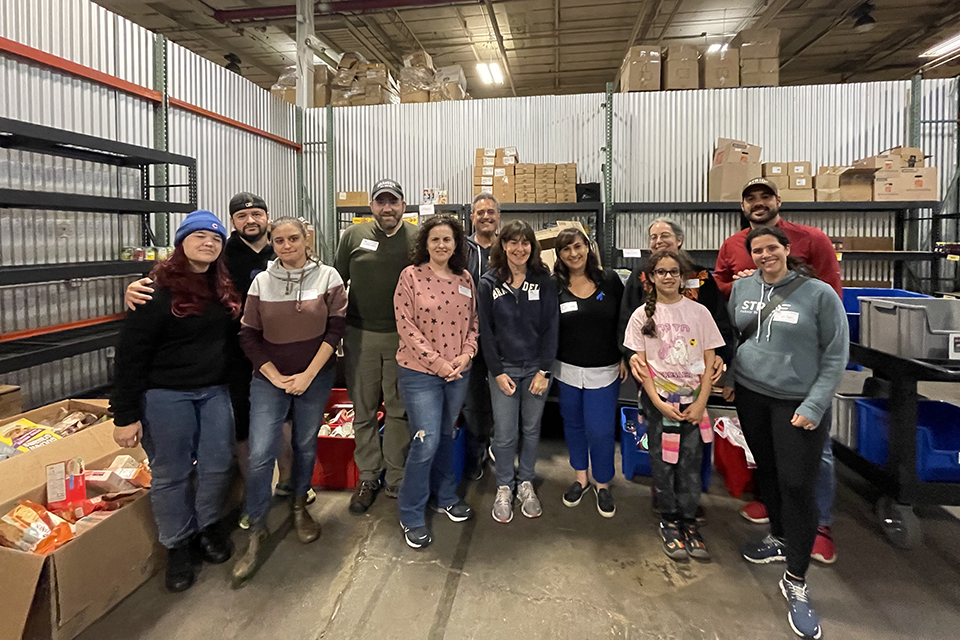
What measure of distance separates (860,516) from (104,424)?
3.83 meters

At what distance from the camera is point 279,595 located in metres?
2.12

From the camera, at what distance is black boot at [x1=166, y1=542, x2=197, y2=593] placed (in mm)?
2133

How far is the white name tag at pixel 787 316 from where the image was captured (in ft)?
6.38

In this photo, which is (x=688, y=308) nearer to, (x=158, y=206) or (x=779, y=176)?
(x=158, y=206)

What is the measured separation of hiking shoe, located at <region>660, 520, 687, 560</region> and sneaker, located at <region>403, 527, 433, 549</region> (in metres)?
1.08

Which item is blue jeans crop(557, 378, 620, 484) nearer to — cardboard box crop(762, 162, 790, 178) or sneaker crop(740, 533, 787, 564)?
sneaker crop(740, 533, 787, 564)

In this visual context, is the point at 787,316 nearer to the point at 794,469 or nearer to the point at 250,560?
the point at 794,469

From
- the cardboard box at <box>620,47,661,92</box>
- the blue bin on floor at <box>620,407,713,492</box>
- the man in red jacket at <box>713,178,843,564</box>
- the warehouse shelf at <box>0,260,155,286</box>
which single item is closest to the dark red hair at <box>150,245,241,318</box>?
the warehouse shelf at <box>0,260,155,286</box>

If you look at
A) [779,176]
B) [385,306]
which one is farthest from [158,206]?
[779,176]

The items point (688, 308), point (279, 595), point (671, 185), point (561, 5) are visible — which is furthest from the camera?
point (561, 5)

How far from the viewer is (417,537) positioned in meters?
2.44

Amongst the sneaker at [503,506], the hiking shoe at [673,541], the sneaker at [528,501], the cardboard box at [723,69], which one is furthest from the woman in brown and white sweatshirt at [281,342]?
the cardboard box at [723,69]

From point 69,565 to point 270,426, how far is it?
31.0 inches

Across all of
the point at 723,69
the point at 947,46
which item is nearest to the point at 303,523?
the point at 723,69
